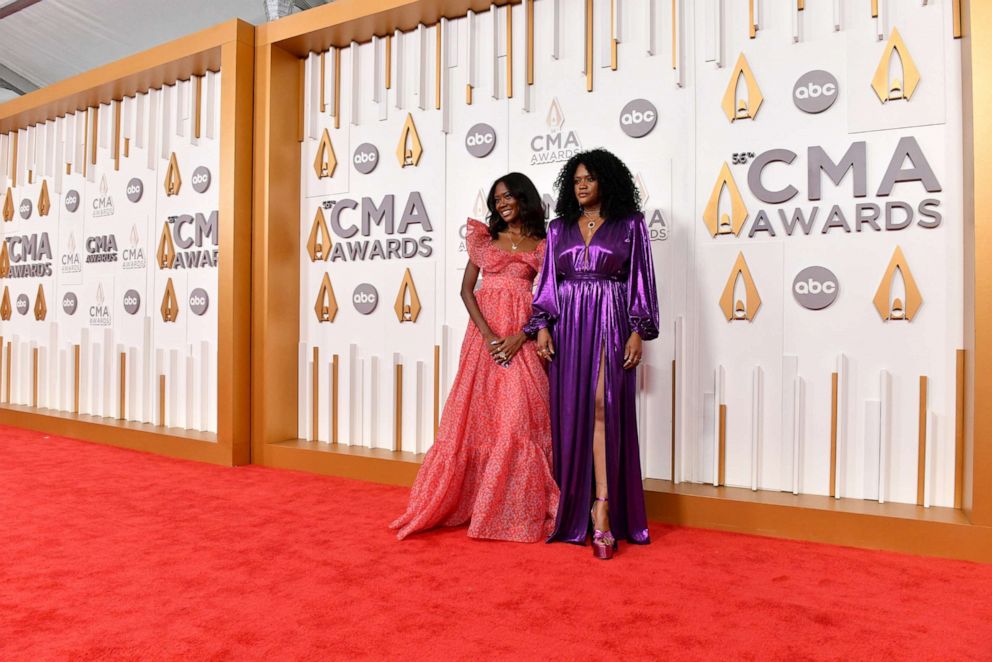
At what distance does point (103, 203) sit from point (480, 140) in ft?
11.4

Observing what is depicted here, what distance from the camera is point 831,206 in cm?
310

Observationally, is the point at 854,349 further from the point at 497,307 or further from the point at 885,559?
the point at 497,307

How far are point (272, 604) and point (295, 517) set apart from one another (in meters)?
1.07

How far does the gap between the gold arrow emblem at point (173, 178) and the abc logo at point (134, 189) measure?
34 cm

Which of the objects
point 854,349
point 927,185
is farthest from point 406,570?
point 927,185

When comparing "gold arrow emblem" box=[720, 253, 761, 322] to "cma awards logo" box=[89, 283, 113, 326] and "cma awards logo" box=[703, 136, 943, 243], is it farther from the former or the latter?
"cma awards logo" box=[89, 283, 113, 326]

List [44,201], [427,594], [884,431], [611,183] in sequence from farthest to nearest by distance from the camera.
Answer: [44,201]
[884,431]
[611,183]
[427,594]

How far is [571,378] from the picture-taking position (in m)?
2.86

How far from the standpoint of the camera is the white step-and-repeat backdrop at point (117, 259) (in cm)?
495

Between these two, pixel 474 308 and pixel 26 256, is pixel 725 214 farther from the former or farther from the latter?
pixel 26 256

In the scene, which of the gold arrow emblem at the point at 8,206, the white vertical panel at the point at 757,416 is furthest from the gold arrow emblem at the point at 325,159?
the gold arrow emblem at the point at 8,206

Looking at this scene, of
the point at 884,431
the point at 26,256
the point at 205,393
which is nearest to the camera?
the point at 884,431

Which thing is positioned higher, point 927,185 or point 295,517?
point 927,185

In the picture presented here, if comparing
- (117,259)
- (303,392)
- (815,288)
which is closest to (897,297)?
(815,288)
